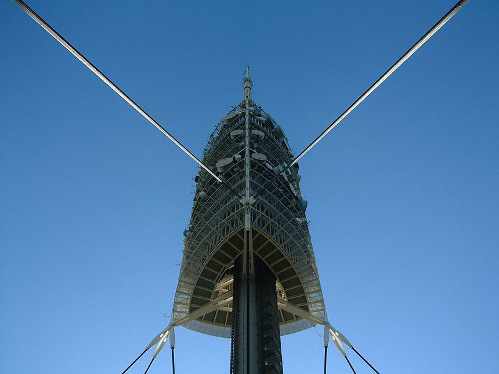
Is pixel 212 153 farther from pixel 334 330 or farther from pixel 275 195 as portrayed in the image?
pixel 334 330

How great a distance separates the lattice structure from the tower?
4.2 inches

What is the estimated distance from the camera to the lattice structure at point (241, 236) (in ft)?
151

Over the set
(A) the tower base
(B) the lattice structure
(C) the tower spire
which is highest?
(C) the tower spire

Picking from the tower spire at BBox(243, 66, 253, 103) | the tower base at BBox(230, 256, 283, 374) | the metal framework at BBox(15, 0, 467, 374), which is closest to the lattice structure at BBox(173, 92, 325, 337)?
the metal framework at BBox(15, 0, 467, 374)

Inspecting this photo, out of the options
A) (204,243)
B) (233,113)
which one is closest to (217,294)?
(204,243)

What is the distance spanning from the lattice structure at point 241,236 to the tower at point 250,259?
4.2 inches

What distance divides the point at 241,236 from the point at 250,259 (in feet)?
8.18

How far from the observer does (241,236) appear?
44562mm

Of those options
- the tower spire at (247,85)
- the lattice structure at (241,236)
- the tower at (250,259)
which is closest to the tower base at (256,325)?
the tower at (250,259)

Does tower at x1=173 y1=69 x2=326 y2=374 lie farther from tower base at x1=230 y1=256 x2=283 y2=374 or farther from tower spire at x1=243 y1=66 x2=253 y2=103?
tower spire at x1=243 y1=66 x2=253 y2=103

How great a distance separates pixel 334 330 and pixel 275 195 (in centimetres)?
1652

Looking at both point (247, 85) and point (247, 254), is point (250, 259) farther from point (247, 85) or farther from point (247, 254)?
point (247, 85)

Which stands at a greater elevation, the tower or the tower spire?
the tower spire

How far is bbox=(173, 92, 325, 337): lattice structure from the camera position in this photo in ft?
151
